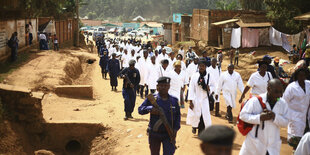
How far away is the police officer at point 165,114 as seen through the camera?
5281 millimetres

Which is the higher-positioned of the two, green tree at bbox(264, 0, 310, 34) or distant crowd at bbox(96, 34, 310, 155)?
green tree at bbox(264, 0, 310, 34)

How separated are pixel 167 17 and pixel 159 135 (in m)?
126

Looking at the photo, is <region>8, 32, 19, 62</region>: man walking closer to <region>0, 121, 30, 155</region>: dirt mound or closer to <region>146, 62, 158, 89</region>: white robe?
<region>146, 62, 158, 89</region>: white robe

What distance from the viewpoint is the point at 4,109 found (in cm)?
890

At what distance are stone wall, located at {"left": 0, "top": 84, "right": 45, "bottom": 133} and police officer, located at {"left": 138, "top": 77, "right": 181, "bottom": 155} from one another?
4.72m

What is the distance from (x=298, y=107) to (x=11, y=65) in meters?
13.7

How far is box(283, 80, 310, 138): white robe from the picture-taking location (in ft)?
19.9

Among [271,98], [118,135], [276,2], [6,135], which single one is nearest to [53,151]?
[6,135]

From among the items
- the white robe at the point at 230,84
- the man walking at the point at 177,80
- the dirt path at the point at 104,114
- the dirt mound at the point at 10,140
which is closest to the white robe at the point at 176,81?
the man walking at the point at 177,80

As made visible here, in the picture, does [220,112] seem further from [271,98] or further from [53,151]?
[271,98]

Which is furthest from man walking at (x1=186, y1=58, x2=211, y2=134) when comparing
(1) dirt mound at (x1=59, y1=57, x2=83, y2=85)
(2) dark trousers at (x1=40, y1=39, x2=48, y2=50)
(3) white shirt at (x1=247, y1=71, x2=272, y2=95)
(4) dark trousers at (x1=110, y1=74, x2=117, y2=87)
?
(2) dark trousers at (x1=40, y1=39, x2=48, y2=50)

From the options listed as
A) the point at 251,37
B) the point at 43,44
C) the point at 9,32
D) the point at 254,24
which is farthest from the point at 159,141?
the point at 254,24

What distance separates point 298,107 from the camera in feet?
20.0

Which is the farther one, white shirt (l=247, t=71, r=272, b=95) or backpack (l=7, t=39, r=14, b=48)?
backpack (l=7, t=39, r=14, b=48)
